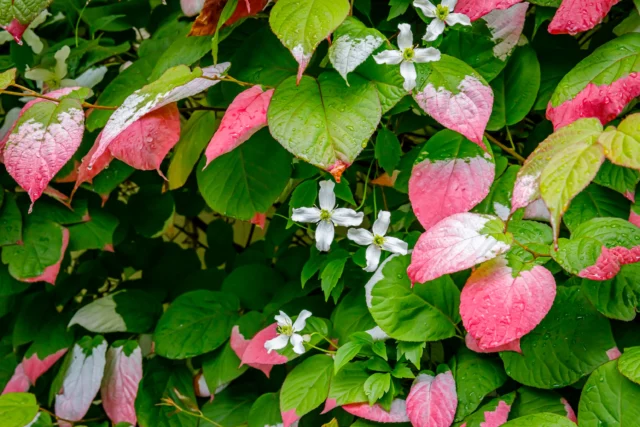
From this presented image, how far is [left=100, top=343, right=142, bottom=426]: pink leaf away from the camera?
3.14 ft

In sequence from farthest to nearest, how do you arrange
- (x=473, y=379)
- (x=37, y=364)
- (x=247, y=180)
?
(x=37, y=364)
(x=247, y=180)
(x=473, y=379)

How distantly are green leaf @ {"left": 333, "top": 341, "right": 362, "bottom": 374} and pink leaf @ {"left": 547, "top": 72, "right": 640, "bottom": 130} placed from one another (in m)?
0.33

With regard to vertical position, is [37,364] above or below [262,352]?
below

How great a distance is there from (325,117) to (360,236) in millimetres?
157

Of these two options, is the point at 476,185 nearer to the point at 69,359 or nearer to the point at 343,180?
the point at 343,180

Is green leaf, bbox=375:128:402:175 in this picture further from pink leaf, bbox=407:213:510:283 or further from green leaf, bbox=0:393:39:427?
green leaf, bbox=0:393:39:427

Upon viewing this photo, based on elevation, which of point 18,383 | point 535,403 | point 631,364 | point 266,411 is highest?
point 631,364

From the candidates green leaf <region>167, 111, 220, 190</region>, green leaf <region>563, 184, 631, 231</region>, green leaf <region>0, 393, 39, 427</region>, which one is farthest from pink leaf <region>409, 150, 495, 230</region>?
green leaf <region>0, 393, 39, 427</region>

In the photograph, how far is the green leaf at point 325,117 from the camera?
624 mm

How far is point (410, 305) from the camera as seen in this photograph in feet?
2.39

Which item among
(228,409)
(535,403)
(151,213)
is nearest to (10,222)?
(151,213)

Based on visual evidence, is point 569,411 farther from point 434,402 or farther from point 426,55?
point 426,55

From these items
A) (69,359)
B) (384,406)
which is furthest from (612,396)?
(69,359)

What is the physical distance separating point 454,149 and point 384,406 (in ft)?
1.01
